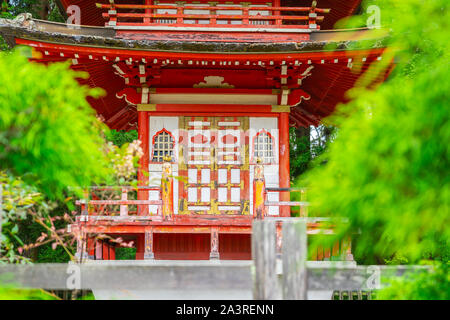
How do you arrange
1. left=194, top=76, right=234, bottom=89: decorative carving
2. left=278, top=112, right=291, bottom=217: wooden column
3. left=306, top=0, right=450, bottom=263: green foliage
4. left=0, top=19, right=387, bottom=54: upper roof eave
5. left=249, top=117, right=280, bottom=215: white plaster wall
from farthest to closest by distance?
left=194, top=76, right=234, bottom=89: decorative carving < left=249, top=117, right=280, bottom=215: white plaster wall < left=278, top=112, right=291, bottom=217: wooden column < left=0, top=19, right=387, bottom=54: upper roof eave < left=306, top=0, right=450, bottom=263: green foliage

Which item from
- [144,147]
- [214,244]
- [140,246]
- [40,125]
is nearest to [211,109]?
[144,147]

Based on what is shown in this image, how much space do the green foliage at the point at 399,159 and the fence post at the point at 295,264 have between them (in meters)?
0.25

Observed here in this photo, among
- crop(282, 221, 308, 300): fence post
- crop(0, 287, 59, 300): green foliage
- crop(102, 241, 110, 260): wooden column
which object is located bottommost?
crop(102, 241, 110, 260): wooden column

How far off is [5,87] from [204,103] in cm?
803

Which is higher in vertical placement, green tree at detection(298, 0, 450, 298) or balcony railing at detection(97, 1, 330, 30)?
balcony railing at detection(97, 1, 330, 30)

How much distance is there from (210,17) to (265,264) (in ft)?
28.7

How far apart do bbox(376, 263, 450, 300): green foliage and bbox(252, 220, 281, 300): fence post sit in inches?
42.5

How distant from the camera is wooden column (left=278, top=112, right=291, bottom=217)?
1174 centimetres

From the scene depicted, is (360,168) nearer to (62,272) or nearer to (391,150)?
(391,150)

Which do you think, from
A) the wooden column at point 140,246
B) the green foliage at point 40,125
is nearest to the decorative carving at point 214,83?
the wooden column at point 140,246

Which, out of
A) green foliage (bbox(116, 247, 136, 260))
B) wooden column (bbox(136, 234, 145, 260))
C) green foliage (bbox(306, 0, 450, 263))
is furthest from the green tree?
green foliage (bbox(116, 247, 136, 260))

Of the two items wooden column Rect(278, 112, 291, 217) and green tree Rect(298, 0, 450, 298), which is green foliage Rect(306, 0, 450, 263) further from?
wooden column Rect(278, 112, 291, 217)

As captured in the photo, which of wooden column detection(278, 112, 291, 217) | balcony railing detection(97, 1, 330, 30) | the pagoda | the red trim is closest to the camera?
the red trim

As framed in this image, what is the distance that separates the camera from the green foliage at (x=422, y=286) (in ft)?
13.2
